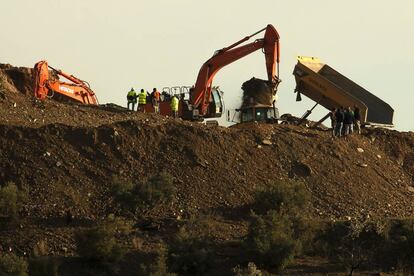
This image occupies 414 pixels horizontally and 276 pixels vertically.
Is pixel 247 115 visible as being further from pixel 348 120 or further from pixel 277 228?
pixel 277 228

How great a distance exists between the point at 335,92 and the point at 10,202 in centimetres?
1528

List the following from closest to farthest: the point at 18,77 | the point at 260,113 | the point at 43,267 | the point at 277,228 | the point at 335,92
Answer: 1. the point at 43,267
2. the point at 277,228
3. the point at 335,92
4. the point at 260,113
5. the point at 18,77

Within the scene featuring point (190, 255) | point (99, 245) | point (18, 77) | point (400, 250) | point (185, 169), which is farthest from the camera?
point (18, 77)

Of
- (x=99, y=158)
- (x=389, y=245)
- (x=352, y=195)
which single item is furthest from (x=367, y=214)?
(x=99, y=158)

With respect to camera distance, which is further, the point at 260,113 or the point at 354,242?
the point at 260,113

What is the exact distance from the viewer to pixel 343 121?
36.3 metres

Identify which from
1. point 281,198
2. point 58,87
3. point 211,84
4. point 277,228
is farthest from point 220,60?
point 277,228

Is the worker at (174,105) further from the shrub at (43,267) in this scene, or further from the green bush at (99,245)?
the shrub at (43,267)

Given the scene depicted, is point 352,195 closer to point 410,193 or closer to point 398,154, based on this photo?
point 410,193

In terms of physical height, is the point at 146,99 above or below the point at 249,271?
above

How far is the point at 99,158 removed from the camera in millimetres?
31234

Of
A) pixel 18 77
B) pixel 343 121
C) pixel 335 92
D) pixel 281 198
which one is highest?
Result: pixel 18 77

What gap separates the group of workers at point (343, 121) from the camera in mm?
36062

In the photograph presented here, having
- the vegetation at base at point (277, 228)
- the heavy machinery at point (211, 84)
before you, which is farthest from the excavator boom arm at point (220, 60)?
the vegetation at base at point (277, 228)
